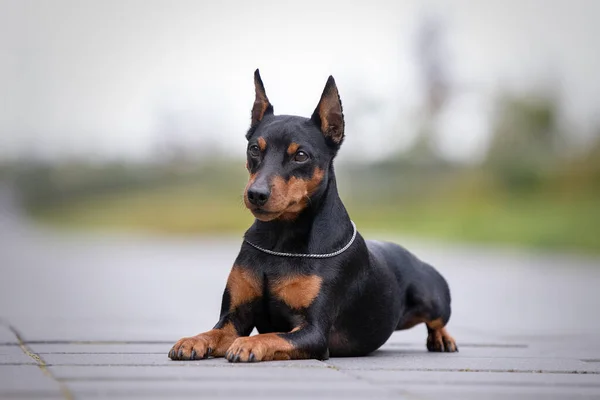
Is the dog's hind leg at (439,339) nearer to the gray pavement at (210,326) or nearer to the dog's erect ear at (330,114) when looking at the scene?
the gray pavement at (210,326)

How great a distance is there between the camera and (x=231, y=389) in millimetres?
3855

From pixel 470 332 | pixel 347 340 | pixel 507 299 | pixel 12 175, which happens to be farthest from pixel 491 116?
pixel 347 340

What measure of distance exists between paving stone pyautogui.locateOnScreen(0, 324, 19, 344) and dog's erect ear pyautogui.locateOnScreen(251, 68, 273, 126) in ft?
7.01

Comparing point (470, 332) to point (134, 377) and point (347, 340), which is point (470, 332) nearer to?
point (347, 340)

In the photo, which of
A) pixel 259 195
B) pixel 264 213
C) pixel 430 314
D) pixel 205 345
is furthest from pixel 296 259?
pixel 430 314

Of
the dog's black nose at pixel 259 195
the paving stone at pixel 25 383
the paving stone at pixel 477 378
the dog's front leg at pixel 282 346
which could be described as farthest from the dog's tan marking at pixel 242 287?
the paving stone at pixel 25 383

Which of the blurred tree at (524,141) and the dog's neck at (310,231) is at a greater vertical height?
the dog's neck at (310,231)

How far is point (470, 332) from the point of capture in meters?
8.34

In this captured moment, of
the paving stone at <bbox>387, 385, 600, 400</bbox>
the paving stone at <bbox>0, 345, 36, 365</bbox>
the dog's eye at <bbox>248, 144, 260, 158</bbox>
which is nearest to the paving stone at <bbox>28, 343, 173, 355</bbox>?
the paving stone at <bbox>0, 345, 36, 365</bbox>

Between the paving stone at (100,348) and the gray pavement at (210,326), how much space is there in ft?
0.04

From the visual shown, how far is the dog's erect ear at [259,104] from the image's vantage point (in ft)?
18.8

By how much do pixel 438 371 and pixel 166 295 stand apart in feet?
22.8

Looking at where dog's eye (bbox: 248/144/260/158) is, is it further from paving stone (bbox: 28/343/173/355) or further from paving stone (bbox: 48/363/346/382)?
paving stone (bbox: 28/343/173/355)

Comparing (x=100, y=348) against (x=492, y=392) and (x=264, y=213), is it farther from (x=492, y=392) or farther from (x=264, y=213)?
(x=492, y=392)
